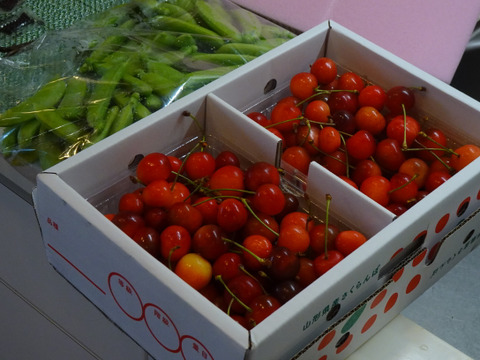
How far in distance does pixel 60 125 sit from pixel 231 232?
1.72 feet

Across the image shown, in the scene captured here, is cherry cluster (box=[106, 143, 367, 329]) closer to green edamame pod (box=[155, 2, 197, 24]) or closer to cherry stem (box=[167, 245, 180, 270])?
cherry stem (box=[167, 245, 180, 270])

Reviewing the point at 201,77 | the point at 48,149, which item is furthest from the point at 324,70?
the point at 48,149

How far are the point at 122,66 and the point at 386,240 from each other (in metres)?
0.85

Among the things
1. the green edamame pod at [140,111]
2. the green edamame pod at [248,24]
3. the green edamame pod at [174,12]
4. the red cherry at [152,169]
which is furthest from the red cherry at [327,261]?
the green edamame pod at [174,12]

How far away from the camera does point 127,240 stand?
3.73ft

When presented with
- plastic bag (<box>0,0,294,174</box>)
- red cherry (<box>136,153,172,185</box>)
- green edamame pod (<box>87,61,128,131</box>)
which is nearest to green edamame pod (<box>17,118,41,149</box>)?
plastic bag (<box>0,0,294,174</box>)

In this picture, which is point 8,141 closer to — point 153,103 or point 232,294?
point 153,103

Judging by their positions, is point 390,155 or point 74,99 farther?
point 74,99

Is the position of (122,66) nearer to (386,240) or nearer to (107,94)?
(107,94)

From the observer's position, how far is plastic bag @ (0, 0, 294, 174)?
1553 millimetres

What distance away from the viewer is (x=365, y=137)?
145 centimetres

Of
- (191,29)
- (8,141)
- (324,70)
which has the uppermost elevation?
(324,70)

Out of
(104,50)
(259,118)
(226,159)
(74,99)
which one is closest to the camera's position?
(226,159)

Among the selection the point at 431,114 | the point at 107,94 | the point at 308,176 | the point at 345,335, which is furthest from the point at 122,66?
the point at 345,335
